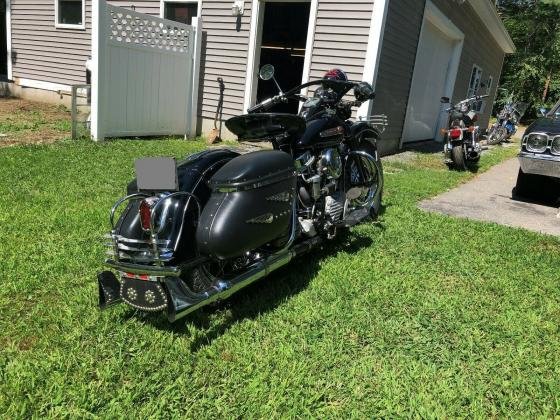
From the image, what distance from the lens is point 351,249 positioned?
Result: 3.56 metres

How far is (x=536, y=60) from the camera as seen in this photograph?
2516 centimetres

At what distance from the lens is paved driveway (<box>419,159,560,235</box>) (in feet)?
15.9

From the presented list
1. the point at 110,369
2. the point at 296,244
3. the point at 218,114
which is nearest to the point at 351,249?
the point at 296,244

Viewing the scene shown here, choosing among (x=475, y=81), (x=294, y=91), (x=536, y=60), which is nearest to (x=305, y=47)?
(x=294, y=91)

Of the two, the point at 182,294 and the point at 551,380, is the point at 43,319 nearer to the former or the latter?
the point at 182,294

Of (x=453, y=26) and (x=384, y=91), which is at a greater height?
(x=453, y=26)

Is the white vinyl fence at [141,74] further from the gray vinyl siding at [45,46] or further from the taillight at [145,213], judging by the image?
the taillight at [145,213]

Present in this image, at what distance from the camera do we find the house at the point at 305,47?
705cm

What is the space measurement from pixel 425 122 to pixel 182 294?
1026 centimetres

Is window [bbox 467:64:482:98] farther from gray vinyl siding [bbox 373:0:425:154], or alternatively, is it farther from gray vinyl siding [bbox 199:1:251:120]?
gray vinyl siding [bbox 199:1:251:120]

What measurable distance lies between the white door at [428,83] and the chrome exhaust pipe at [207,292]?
7.54 m

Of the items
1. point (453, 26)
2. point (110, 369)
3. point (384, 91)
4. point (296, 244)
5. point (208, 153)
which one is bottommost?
point (110, 369)

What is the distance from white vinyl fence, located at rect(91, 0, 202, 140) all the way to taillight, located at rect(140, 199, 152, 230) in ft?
18.4

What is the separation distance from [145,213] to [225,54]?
6.89m
